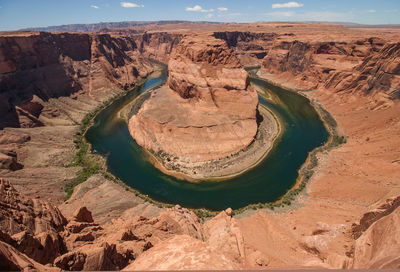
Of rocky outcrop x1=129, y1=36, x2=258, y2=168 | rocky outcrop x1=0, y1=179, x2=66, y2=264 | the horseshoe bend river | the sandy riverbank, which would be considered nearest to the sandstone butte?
rocky outcrop x1=0, y1=179, x2=66, y2=264

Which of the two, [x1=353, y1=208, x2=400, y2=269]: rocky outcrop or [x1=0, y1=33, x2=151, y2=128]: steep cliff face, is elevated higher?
[x1=0, y1=33, x2=151, y2=128]: steep cliff face

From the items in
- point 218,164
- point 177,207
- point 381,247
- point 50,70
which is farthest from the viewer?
point 50,70

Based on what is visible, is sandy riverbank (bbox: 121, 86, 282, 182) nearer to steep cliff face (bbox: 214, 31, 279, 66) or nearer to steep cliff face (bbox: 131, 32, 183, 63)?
steep cliff face (bbox: 214, 31, 279, 66)

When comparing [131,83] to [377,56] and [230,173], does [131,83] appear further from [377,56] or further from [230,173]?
[377,56]

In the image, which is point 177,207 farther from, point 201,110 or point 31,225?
point 201,110

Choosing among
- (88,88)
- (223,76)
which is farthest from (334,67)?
(88,88)

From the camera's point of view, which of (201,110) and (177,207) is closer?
(177,207)

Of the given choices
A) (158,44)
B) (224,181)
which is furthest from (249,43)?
(224,181)
